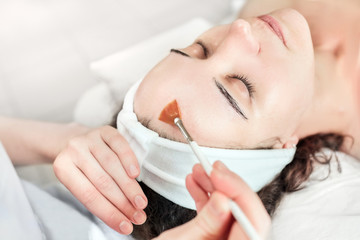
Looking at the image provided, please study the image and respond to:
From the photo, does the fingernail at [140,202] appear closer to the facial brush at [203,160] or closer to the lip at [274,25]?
the facial brush at [203,160]

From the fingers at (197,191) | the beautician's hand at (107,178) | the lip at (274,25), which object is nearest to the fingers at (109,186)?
the beautician's hand at (107,178)

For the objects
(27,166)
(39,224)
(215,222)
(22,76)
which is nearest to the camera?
(215,222)

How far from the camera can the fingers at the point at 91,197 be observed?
878 millimetres

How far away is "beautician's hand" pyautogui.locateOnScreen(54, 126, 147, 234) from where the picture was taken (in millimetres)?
879

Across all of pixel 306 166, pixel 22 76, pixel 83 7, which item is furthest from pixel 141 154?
pixel 83 7

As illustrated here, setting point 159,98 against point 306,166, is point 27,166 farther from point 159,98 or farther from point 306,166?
point 306,166

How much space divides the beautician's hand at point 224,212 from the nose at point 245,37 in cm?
41

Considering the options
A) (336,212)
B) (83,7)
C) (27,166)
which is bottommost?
(336,212)

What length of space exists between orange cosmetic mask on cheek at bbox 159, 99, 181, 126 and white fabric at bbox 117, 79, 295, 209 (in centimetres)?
4

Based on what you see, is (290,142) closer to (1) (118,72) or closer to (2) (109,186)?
(2) (109,186)

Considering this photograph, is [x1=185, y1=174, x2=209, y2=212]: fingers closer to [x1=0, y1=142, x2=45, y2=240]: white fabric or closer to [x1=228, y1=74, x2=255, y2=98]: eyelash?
[x1=228, y1=74, x2=255, y2=98]: eyelash

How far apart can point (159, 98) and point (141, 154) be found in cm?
14

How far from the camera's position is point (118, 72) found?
146cm

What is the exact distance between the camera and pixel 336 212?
1055 mm
